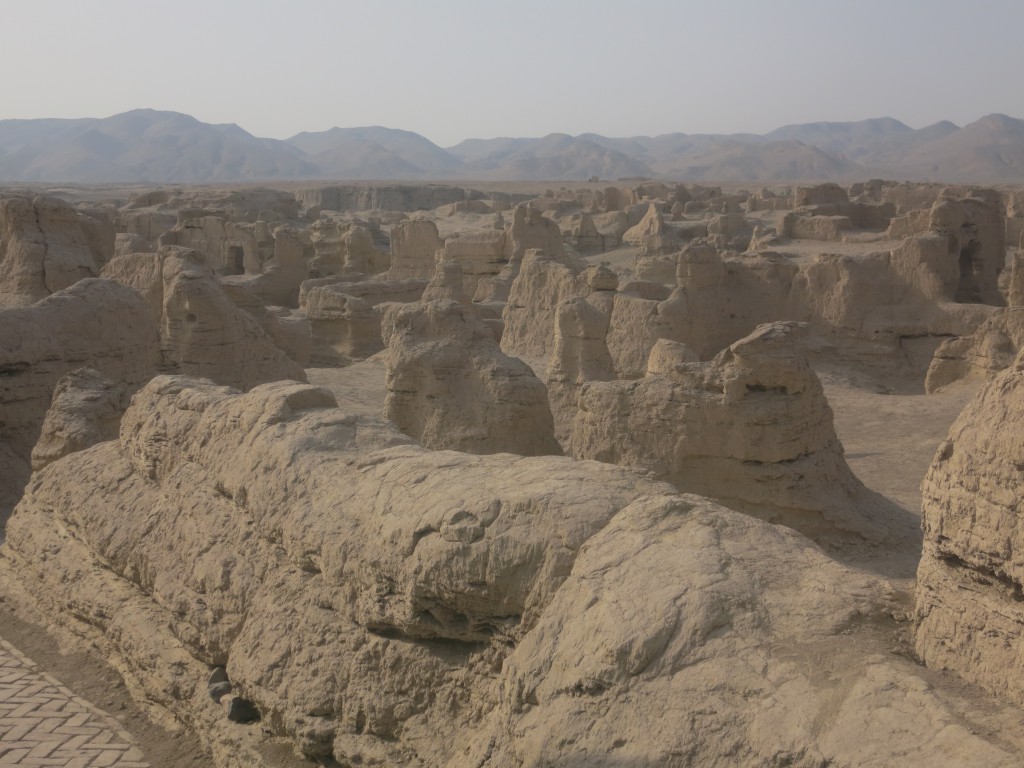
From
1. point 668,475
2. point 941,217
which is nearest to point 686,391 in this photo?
point 668,475

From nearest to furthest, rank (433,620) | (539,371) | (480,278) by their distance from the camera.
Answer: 1. (433,620)
2. (539,371)
3. (480,278)

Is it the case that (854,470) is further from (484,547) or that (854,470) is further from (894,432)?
(484,547)

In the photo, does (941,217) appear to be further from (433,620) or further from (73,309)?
(433,620)

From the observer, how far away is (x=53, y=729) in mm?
5164

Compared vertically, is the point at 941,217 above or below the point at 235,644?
above

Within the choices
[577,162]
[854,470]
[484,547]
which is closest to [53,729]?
[484,547]

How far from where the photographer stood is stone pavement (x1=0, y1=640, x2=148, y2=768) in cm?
489

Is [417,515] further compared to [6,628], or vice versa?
[6,628]

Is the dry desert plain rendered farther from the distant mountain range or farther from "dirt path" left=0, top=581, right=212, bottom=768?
the distant mountain range

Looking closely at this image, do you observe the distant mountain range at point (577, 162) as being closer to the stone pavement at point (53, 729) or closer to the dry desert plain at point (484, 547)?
the dry desert plain at point (484, 547)

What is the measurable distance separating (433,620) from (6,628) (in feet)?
12.1

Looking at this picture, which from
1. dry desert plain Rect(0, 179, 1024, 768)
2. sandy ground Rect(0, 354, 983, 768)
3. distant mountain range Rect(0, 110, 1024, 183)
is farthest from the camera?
distant mountain range Rect(0, 110, 1024, 183)

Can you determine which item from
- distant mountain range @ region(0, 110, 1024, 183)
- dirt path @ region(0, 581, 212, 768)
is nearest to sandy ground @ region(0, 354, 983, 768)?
dirt path @ region(0, 581, 212, 768)

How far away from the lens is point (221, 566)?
5.19 meters
